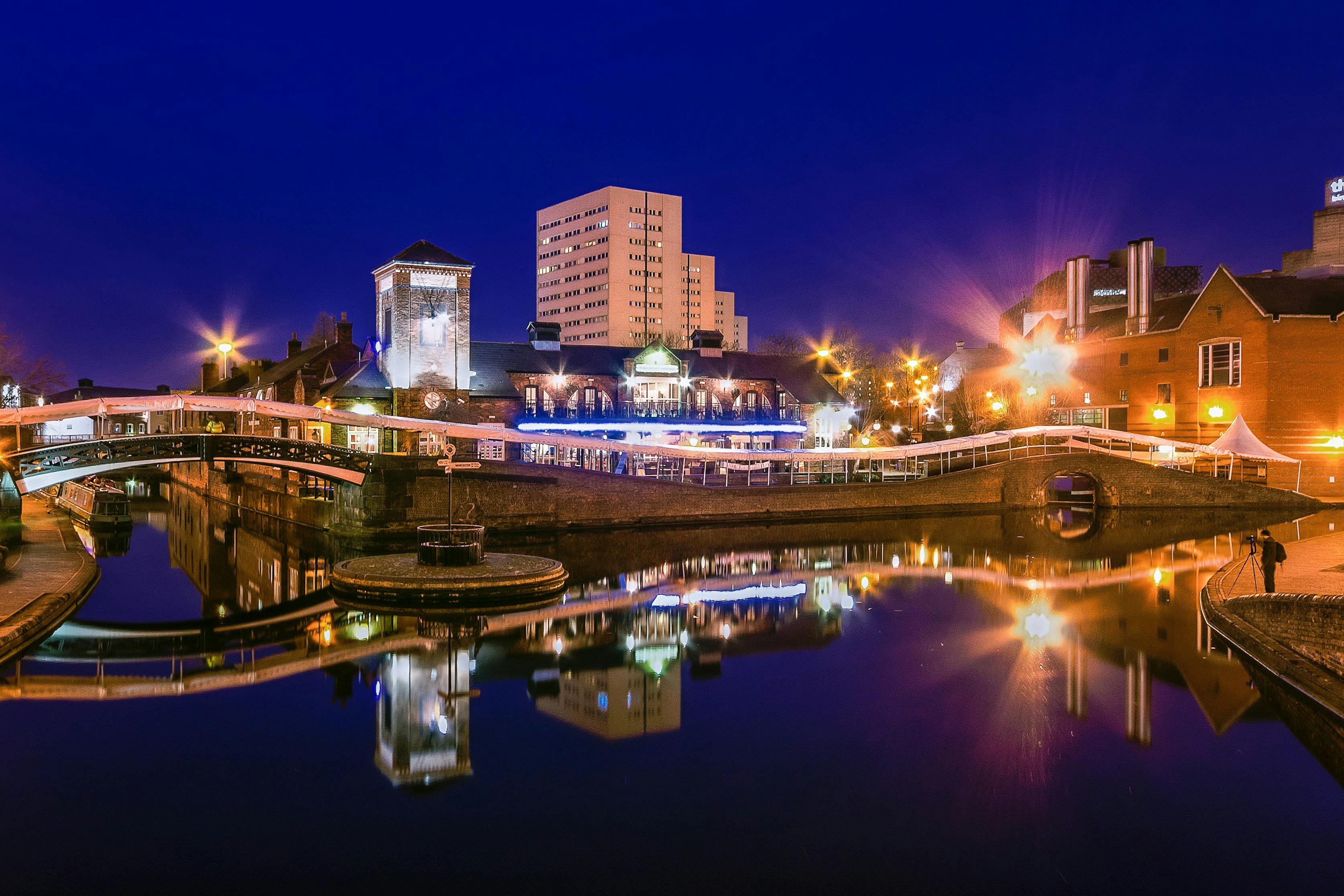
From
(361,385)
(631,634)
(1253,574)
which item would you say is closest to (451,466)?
(631,634)

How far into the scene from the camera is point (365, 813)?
9.70 m

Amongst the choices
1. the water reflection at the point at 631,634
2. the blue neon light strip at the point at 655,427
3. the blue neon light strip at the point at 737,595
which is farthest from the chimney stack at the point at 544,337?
the blue neon light strip at the point at 737,595

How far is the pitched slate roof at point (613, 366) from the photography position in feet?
156

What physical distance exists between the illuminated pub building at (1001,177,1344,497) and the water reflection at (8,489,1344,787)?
1706cm

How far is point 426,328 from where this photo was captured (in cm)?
4397

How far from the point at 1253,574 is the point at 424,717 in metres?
20.0

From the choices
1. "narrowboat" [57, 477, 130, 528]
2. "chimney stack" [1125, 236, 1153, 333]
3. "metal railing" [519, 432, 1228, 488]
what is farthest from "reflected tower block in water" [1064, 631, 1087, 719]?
"chimney stack" [1125, 236, 1153, 333]

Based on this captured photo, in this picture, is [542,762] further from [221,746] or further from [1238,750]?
[1238,750]

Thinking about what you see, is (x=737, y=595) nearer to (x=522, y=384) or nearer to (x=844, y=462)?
(x=844, y=462)

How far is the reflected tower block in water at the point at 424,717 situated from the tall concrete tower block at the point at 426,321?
2916cm

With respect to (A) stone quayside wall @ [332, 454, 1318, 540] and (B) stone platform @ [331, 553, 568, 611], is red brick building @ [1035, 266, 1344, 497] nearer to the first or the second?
(A) stone quayside wall @ [332, 454, 1318, 540]

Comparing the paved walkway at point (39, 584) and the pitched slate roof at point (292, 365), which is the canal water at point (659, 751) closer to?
the paved walkway at point (39, 584)

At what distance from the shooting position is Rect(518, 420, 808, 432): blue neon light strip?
156 feet

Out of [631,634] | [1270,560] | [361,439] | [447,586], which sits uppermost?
[361,439]
